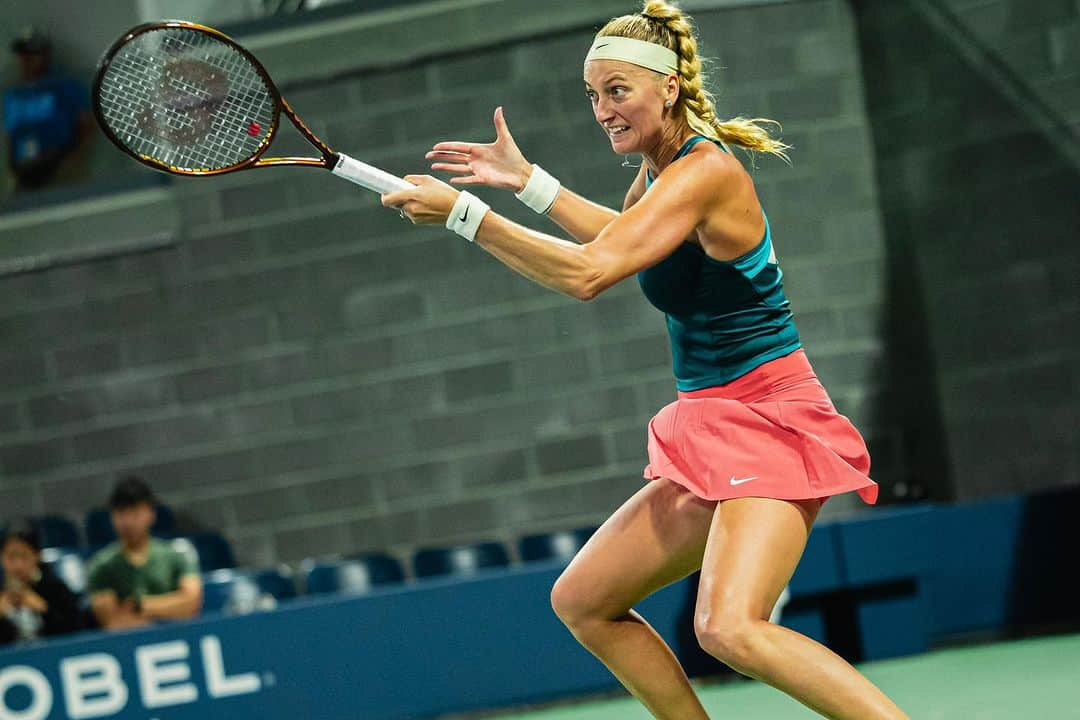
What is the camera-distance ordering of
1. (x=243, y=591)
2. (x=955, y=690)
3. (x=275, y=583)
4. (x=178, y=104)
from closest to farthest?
(x=178, y=104), (x=955, y=690), (x=243, y=591), (x=275, y=583)

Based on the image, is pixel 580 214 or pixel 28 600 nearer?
pixel 580 214

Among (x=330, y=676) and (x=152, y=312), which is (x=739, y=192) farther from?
(x=152, y=312)

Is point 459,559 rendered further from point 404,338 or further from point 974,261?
point 974,261

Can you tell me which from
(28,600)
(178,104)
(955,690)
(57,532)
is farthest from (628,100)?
(57,532)

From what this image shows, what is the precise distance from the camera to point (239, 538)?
299 inches

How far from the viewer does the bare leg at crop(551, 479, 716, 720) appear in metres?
2.95

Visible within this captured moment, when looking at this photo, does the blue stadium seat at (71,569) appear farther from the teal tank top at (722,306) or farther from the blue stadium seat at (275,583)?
the teal tank top at (722,306)

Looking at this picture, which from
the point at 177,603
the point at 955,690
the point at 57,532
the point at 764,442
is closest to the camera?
the point at 764,442

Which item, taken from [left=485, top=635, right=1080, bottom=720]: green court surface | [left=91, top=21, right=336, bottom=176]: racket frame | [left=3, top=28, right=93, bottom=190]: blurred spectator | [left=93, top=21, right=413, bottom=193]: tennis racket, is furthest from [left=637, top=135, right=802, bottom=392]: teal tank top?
[left=3, top=28, right=93, bottom=190]: blurred spectator

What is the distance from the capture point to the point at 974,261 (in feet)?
24.5

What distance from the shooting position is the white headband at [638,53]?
9.68 feet

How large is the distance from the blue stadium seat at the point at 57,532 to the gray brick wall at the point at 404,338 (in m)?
0.09

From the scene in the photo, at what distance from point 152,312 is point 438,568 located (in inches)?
86.4

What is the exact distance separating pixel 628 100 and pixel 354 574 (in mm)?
4138
